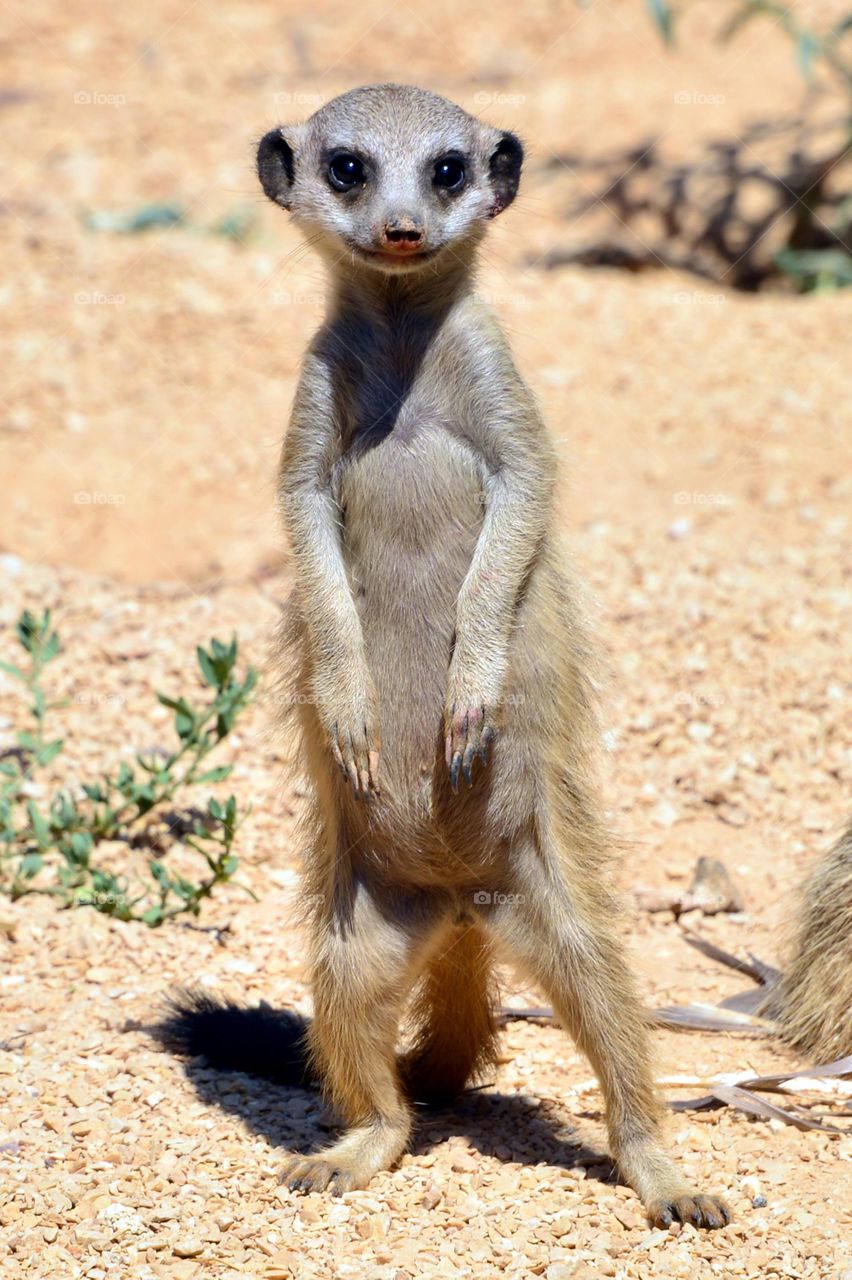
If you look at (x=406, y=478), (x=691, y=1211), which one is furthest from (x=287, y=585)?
(x=691, y=1211)

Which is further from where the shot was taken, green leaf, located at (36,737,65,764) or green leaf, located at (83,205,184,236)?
green leaf, located at (83,205,184,236)

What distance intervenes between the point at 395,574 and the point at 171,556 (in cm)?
328

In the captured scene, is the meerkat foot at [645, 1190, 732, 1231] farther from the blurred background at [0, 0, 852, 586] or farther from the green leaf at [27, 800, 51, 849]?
the blurred background at [0, 0, 852, 586]

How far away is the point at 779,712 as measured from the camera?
522 cm

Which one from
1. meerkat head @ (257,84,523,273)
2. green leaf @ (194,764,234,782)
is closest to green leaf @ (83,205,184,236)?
green leaf @ (194,764,234,782)

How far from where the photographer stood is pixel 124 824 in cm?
448

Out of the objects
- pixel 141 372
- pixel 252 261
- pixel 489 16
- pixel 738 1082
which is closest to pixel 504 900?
pixel 738 1082

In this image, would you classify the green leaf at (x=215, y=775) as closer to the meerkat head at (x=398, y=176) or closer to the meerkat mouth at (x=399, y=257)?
the meerkat head at (x=398, y=176)

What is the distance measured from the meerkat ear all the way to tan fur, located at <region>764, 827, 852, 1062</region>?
2020 millimetres

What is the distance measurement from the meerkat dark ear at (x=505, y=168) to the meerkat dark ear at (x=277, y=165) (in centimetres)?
45

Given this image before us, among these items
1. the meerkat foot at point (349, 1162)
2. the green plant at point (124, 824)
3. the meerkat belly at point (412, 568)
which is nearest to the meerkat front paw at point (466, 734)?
the meerkat belly at point (412, 568)

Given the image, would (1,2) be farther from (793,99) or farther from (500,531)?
(500,531)

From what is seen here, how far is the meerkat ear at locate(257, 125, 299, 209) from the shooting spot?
3518 millimetres

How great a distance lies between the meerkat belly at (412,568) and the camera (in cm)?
324
